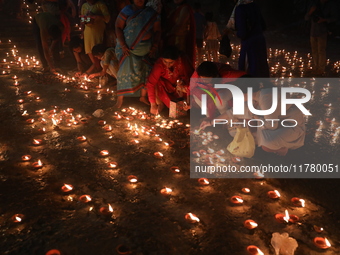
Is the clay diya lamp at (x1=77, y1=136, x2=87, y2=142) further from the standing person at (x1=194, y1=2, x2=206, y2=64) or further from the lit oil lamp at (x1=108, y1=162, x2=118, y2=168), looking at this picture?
the standing person at (x1=194, y1=2, x2=206, y2=64)

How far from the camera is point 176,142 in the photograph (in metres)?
4.14

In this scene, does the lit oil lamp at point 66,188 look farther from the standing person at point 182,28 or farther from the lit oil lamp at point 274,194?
the standing person at point 182,28

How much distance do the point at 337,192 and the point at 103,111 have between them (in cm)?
376

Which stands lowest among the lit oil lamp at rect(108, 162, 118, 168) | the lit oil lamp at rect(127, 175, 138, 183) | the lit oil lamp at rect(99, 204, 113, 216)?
the lit oil lamp at rect(99, 204, 113, 216)

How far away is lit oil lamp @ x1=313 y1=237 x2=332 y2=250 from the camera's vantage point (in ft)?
7.70

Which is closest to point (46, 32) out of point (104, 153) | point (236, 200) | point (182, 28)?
point (182, 28)

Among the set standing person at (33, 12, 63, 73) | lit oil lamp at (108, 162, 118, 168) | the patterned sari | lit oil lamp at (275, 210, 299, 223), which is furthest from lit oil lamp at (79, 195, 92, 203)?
standing person at (33, 12, 63, 73)

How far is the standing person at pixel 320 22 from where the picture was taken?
23.1 ft

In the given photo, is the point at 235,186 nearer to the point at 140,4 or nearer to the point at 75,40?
the point at 140,4

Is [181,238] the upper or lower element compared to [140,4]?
lower

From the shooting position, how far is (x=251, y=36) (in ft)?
15.1

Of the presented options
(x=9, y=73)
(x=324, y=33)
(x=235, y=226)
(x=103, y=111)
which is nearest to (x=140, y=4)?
(x=103, y=111)

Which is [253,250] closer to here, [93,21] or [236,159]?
[236,159]

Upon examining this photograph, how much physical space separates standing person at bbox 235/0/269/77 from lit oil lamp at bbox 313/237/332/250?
292 cm
